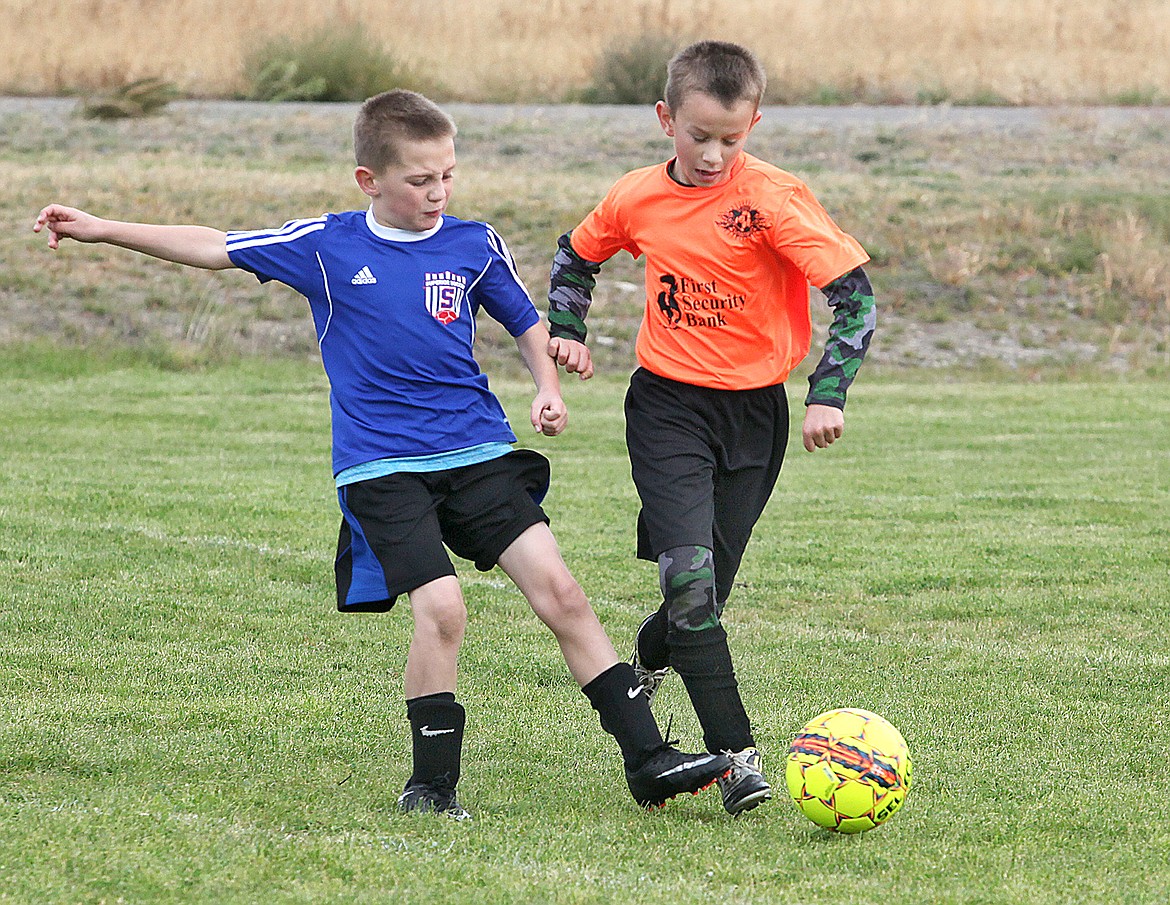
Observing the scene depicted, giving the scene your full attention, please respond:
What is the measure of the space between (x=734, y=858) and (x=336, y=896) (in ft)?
3.10

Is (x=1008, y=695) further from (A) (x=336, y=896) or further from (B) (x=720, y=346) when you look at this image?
(A) (x=336, y=896)

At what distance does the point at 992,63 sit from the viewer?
30500 mm

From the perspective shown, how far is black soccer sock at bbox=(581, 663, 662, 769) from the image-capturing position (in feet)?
14.0

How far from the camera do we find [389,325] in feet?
14.0

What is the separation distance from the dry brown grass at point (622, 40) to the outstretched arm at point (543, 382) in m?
24.4

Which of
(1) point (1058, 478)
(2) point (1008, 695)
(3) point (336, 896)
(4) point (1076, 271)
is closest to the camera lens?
(3) point (336, 896)

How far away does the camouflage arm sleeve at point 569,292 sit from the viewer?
4.86 meters

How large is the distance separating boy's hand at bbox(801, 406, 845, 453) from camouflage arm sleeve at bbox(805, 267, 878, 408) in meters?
0.03

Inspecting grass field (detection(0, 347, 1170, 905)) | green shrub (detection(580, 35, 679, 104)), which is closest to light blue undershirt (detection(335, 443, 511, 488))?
grass field (detection(0, 347, 1170, 905))

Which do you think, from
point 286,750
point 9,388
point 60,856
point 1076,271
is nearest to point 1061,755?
point 286,750

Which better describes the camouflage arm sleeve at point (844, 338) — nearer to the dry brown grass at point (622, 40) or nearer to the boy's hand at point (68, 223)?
the boy's hand at point (68, 223)

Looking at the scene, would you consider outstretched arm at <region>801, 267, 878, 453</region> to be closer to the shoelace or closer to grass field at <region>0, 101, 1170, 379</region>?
the shoelace

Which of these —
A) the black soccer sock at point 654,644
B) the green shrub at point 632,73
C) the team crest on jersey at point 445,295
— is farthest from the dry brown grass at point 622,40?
the team crest on jersey at point 445,295

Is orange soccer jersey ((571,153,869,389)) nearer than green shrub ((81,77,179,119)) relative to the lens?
Yes
